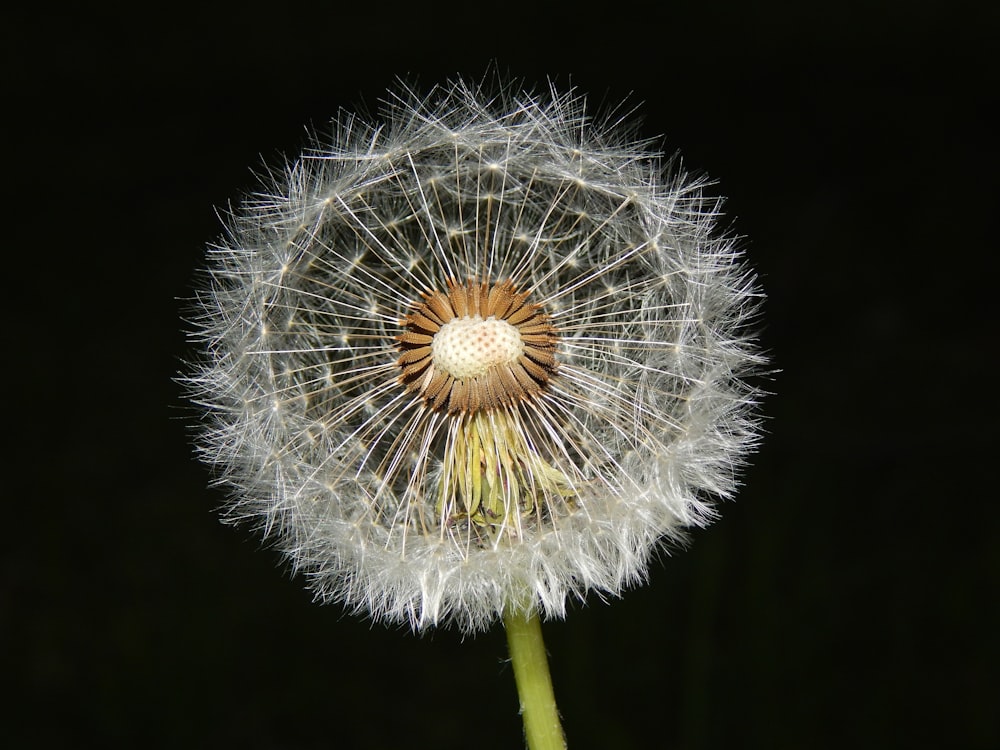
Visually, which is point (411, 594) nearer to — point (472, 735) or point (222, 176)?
point (472, 735)

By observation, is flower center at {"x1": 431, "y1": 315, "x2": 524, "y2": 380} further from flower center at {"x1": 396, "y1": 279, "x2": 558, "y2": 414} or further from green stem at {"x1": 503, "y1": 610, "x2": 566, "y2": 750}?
green stem at {"x1": 503, "y1": 610, "x2": 566, "y2": 750}

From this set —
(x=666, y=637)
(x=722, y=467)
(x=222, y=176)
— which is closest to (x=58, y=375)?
(x=222, y=176)

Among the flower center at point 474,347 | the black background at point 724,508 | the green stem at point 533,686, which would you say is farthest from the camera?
the black background at point 724,508

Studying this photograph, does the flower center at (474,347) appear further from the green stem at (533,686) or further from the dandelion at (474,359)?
the green stem at (533,686)

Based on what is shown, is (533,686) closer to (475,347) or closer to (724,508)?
(475,347)

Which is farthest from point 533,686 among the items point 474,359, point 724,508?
point 724,508

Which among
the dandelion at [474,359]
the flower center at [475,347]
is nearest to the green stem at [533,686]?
the dandelion at [474,359]

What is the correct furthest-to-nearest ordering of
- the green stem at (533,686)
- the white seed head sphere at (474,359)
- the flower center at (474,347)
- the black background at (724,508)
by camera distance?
1. the black background at (724,508)
2. the flower center at (474,347)
3. the white seed head sphere at (474,359)
4. the green stem at (533,686)
